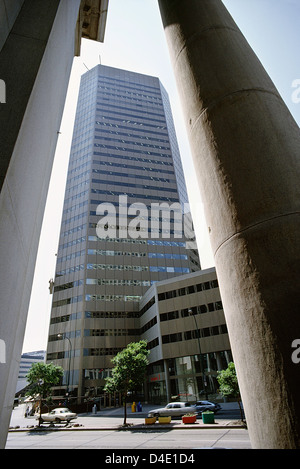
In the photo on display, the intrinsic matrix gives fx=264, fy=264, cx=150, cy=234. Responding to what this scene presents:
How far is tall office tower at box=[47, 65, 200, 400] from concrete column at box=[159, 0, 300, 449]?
47727 mm

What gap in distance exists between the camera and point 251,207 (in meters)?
2.08

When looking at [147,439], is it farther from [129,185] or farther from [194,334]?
[129,185]

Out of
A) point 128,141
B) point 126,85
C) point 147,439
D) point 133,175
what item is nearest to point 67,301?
point 133,175

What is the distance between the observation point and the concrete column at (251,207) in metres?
1.63

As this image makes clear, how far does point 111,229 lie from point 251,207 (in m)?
63.7

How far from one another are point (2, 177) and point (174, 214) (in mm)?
71202

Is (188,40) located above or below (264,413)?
above

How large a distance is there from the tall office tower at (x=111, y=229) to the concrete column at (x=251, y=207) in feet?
157

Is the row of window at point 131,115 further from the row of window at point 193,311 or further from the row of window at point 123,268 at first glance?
the row of window at point 193,311

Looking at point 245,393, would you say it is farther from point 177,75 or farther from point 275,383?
point 177,75

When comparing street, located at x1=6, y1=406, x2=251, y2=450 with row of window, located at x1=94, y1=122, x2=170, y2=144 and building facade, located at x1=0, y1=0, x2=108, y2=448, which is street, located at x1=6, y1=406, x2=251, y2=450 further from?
row of window, located at x1=94, y1=122, x2=170, y2=144

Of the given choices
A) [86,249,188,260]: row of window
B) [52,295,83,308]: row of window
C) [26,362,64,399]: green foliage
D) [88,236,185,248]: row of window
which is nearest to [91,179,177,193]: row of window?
[88,236,185,248]: row of window

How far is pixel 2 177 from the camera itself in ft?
8.45
